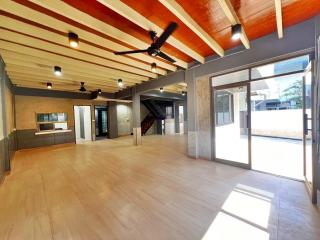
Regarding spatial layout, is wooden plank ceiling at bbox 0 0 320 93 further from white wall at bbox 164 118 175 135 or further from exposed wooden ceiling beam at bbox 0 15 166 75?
white wall at bbox 164 118 175 135

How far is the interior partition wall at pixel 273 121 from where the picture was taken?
115 inches

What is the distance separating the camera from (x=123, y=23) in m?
2.57

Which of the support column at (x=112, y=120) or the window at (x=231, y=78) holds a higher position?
the window at (x=231, y=78)

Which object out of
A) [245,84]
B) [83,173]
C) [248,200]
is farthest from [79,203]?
[245,84]

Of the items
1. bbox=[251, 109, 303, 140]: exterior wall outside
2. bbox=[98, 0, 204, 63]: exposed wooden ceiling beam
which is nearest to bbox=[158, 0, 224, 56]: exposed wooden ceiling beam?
bbox=[98, 0, 204, 63]: exposed wooden ceiling beam

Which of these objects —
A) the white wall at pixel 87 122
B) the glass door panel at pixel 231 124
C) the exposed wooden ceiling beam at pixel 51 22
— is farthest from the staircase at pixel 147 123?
the exposed wooden ceiling beam at pixel 51 22

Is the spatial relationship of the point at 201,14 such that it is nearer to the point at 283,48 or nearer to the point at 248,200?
the point at 283,48

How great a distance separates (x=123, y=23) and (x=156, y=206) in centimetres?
309

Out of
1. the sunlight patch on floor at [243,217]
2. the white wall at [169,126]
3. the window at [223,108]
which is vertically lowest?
the sunlight patch on floor at [243,217]

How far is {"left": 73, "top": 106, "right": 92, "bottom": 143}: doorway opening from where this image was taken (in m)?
9.24

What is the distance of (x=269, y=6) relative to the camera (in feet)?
7.49

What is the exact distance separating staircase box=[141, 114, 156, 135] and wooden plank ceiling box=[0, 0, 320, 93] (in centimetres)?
830

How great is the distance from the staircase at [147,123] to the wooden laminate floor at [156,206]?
819 cm

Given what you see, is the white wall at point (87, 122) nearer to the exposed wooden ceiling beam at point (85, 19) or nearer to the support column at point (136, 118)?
the support column at point (136, 118)
